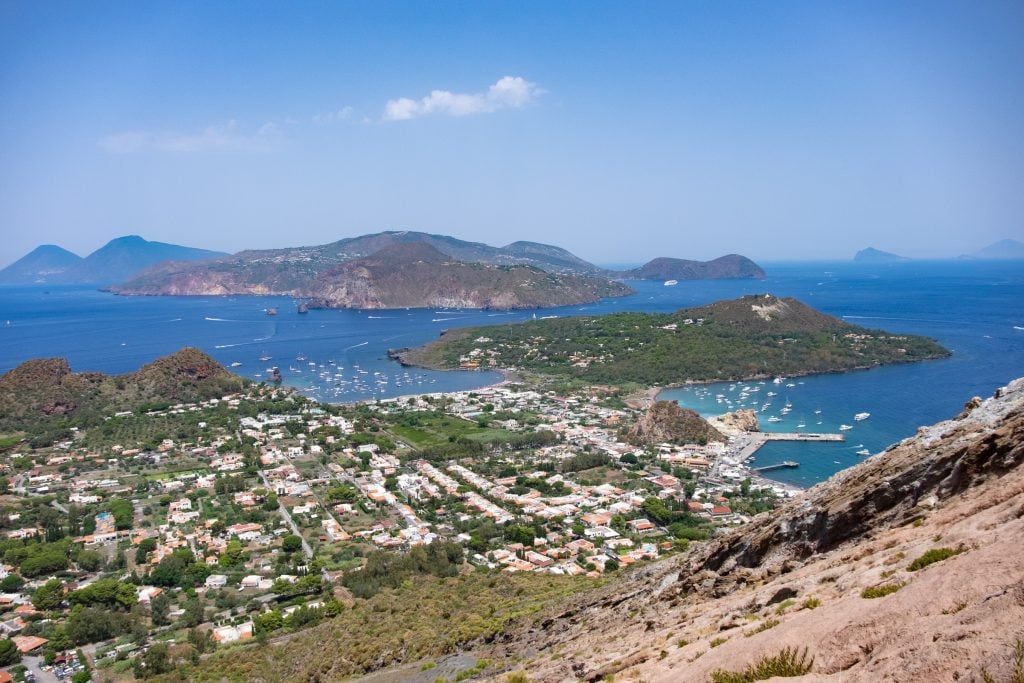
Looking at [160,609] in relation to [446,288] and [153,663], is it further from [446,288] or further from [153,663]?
[446,288]

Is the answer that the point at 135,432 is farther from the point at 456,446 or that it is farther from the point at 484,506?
the point at 484,506

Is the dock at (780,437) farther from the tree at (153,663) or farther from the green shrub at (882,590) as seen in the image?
the green shrub at (882,590)

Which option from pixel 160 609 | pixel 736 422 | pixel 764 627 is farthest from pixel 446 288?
pixel 764 627

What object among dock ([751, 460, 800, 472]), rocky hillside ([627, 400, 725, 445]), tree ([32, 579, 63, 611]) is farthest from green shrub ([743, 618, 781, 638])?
rocky hillside ([627, 400, 725, 445])

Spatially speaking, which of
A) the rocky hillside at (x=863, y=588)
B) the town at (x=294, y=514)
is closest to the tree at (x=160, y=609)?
the town at (x=294, y=514)

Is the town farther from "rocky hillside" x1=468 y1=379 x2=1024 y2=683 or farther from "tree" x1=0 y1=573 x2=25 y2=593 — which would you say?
"rocky hillside" x1=468 y1=379 x2=1024 y2=683

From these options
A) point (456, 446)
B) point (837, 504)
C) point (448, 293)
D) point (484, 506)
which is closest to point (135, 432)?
point (456, 446)
